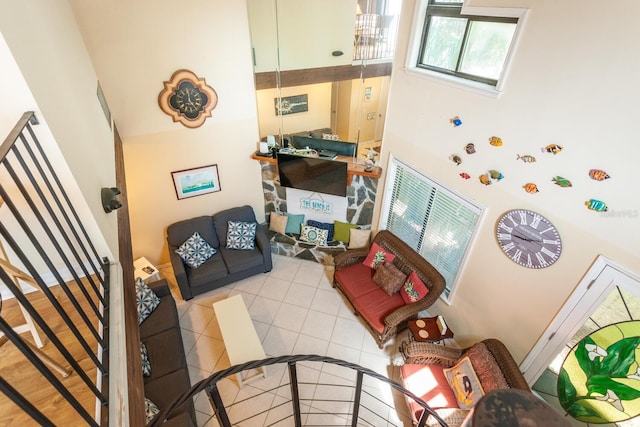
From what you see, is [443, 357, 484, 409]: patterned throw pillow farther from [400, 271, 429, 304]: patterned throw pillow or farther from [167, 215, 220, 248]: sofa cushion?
[167, 215, 220, 248]: sofa cushion

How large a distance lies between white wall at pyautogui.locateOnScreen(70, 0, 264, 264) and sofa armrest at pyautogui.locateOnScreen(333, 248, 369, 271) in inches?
77.0

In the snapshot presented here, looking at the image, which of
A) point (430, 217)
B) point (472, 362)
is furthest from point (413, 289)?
point (472, 362)

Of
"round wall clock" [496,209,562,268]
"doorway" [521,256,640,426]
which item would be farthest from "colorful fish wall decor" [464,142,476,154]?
"doorway" [521,256,640,426]

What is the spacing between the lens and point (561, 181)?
110 inches

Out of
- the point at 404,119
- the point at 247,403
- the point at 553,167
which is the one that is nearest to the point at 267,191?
the point at 404,119

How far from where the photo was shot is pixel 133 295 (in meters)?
2.47

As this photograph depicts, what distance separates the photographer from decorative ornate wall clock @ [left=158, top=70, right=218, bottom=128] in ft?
14.8

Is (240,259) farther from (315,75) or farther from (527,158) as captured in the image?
(527,158)

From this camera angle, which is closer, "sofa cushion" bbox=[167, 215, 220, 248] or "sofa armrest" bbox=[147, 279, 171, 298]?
"sofa armrest" bbox=[147, 279, 171, 298]

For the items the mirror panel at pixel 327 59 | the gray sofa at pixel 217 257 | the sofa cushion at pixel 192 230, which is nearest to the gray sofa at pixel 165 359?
the gray sofa at pixel 217 257

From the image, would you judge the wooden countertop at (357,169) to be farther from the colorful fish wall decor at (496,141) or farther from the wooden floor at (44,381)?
the wooden floor at (44,381)

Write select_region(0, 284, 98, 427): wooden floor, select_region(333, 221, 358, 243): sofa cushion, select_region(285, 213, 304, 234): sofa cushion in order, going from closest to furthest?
select_region(0, 284, 98, 427): wooden floor → select_region(333, 221, 358, 243): sofa cushion → select_region(285, 213, 304, 234): sofa cushion

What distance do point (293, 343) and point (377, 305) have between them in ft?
4.22

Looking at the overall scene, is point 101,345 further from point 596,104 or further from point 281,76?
point 281,76
